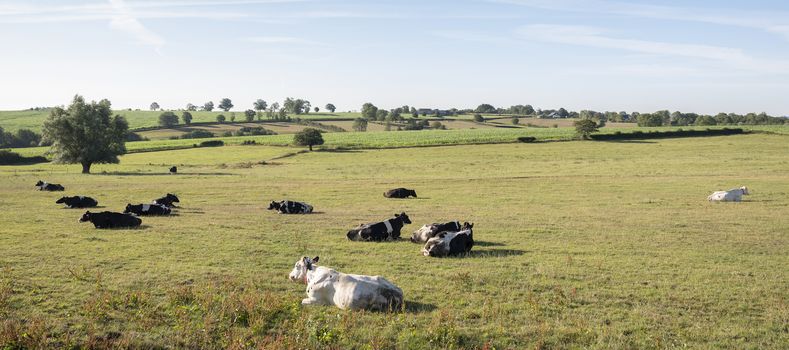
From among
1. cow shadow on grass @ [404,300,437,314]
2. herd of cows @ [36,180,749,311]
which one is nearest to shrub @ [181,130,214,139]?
herd of cows @ [36,180,749,311]

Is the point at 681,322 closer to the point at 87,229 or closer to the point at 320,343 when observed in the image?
the point at 320,343

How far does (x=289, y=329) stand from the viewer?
9805 mm

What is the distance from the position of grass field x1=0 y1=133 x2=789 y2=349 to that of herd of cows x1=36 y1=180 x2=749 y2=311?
0.35m

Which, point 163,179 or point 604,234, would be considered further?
point 163,179

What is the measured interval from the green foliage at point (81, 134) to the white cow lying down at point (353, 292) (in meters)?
55.7

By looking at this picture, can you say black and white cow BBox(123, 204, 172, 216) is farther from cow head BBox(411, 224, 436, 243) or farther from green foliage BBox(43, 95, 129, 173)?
green foliage BBox(43, 95, 129, 173)

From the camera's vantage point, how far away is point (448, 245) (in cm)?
1602

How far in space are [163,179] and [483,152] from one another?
4336 cm

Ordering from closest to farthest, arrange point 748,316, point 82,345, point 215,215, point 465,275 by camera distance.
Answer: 1. point 82,345
2. point 748,316
3. point 465,275
4. point 215,215

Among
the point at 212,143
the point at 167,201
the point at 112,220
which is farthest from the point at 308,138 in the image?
the point at 112,220

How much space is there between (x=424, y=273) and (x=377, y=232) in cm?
483

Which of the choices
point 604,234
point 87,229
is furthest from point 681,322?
point 87,229

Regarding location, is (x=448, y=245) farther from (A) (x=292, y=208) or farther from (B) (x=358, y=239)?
(A) (x=292, y=208)

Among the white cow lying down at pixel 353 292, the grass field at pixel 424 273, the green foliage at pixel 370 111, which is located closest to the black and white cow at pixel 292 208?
the grass field at pixel 424 273
